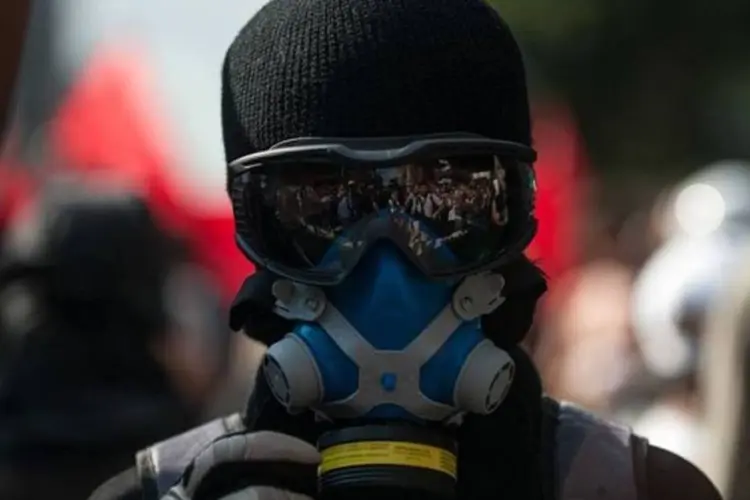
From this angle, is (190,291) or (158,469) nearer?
(158,469)

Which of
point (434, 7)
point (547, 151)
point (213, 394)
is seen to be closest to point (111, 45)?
point (547, 151)

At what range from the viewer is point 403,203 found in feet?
8.73

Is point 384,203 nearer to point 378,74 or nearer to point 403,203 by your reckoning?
point 403,203

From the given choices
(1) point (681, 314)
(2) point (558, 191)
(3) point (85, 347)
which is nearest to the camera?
(3) point (85, 347)

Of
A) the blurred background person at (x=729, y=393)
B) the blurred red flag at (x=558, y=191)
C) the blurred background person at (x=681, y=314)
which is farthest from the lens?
the blurred red flag at (x=558, y=191)

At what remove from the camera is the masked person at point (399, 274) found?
103 inches

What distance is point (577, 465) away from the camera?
269 cm

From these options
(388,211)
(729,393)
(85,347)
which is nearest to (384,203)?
(388,211)

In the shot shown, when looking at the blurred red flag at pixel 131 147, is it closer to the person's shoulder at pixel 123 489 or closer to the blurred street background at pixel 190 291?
Result: the blurred street background at pixel 190 291

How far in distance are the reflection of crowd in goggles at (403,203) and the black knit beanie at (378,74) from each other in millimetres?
58

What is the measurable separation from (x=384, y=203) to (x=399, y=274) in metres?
0.09

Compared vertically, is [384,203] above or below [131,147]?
above

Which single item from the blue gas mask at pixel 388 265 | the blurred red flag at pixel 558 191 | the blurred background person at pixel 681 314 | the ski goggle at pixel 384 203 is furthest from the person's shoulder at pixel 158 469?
the blurred red flag at pixel 558 191

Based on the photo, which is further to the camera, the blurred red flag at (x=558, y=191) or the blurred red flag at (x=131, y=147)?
the blurred red flag at (x=131, y=147)
